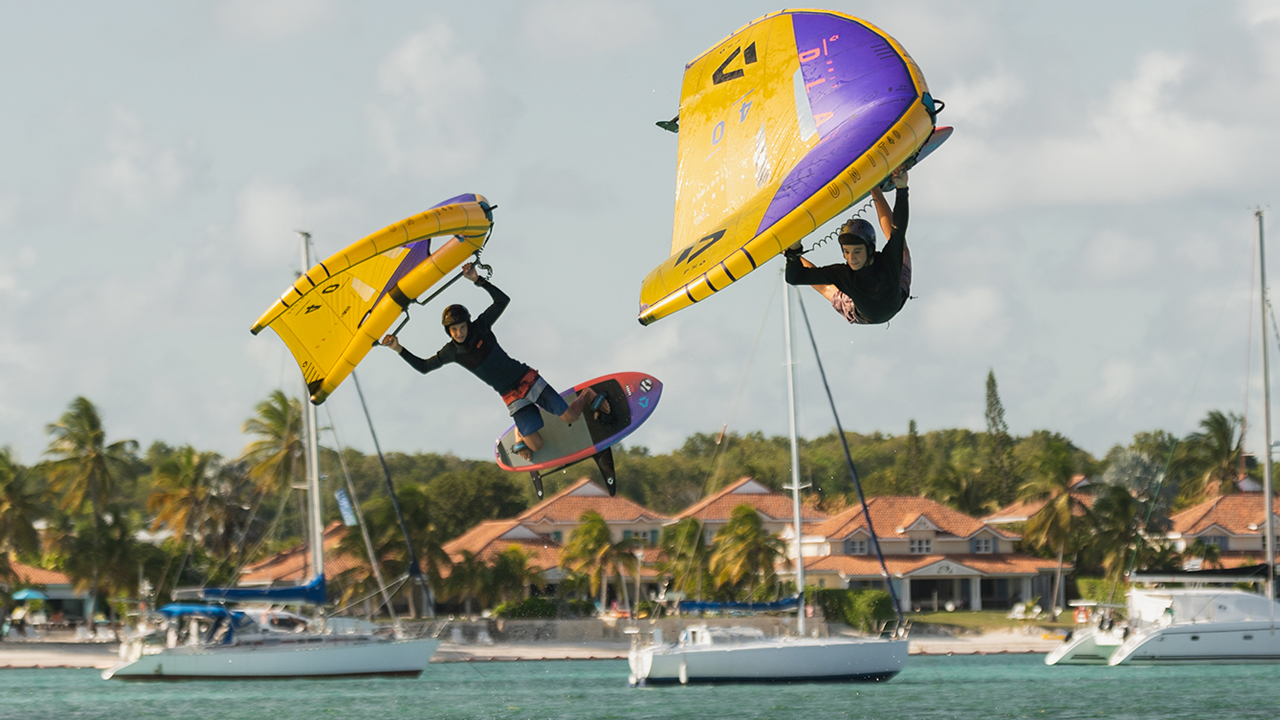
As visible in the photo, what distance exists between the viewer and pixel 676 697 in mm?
54875

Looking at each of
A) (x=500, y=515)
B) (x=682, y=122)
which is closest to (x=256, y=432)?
(x=500, y=515)

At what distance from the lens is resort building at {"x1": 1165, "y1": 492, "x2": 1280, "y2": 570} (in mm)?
93938

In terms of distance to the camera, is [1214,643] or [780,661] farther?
[1214,643]

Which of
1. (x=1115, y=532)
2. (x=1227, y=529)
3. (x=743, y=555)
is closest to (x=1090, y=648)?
(x=743, y=555)

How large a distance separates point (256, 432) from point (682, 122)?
6911 cm

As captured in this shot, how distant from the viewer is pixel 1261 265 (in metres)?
61.9

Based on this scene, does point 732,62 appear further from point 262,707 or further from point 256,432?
point 256,432

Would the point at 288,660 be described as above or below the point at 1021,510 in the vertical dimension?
below

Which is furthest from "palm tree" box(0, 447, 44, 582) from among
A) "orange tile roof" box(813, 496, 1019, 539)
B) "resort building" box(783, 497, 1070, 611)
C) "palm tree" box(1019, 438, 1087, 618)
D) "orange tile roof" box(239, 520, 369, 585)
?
"palm tree" box(1019, 438, 1087, 618)

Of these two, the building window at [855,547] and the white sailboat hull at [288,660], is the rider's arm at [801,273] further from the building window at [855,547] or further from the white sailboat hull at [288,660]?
the building window at [855,547]

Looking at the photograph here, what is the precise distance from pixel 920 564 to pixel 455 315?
80.1 meters

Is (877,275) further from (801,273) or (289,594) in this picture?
(289,594)

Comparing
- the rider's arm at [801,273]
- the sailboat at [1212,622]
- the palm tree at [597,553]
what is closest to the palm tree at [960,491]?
the palm tree at [597,553]

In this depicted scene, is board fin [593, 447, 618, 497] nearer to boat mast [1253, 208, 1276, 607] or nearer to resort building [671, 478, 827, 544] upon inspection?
boat mast [1253, 208, 1276, 607]
